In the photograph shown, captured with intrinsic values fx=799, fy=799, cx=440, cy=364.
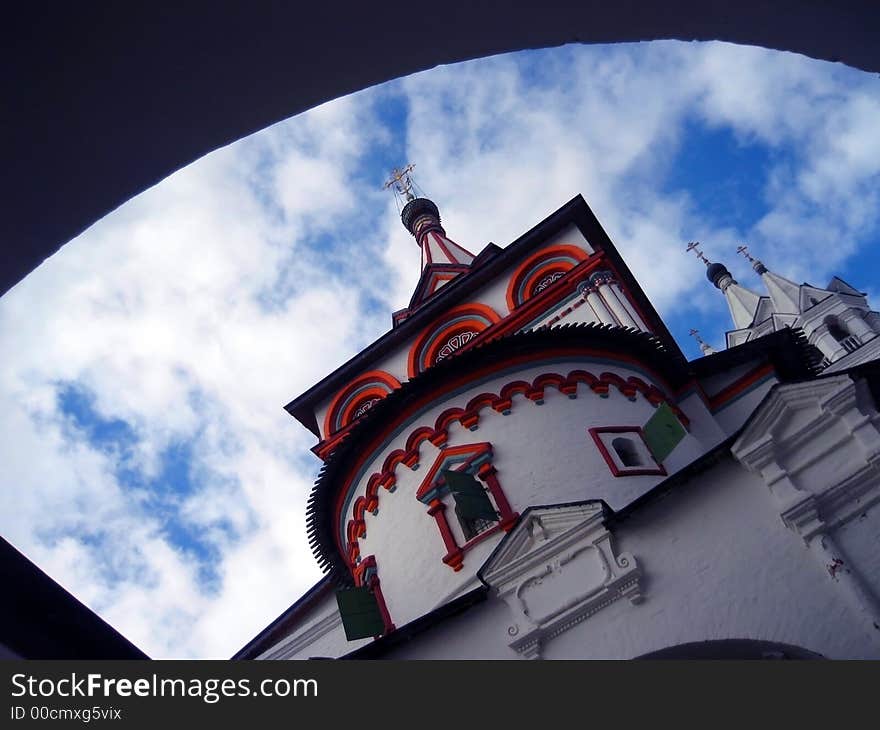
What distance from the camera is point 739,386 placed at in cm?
1258

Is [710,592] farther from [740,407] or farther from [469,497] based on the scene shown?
[740,407]

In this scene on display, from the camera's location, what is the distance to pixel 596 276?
1415 centimetres

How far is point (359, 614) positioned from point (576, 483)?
3447mm

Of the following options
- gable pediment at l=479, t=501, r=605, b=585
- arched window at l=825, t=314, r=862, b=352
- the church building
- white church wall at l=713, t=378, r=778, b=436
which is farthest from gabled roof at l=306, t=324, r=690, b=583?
arched window at l=825, t=314, r=862, b=352

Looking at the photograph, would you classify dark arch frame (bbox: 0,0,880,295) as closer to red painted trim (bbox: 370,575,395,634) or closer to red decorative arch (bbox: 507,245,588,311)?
red painted trim (bbox: 370,575,395,634)

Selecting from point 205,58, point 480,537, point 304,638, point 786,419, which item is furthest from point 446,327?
point 205,58

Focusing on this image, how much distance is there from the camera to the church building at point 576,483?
6.75 m

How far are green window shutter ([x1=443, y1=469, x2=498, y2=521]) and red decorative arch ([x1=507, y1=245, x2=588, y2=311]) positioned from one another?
4944mm

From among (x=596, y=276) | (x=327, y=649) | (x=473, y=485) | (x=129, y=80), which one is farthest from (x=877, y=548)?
(x=327, y=649)

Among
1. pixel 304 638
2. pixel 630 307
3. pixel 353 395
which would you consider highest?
pixel 353 395

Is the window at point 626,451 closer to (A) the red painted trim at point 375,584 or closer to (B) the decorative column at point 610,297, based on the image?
(B) the decorative column at point 610,297

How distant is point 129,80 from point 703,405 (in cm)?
1171

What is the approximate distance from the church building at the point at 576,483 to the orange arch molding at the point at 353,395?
4 centimetres

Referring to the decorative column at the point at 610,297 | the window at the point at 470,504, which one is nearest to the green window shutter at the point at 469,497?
the window at the point at 470,504
